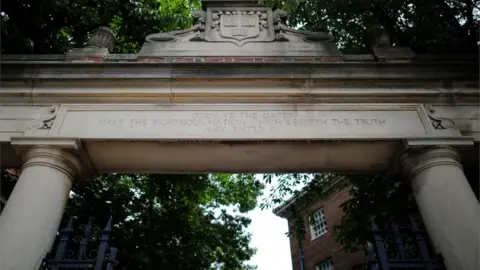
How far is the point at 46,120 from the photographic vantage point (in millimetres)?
5523

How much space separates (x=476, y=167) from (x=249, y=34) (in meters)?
4.25

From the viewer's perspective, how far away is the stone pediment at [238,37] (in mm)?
6566

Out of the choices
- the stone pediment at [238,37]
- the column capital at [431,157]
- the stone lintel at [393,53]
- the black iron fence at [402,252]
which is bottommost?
the black iron fence at [402,252]

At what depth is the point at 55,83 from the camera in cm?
582

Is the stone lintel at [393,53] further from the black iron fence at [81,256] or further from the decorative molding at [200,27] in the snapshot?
the black iron fence at [81,256]

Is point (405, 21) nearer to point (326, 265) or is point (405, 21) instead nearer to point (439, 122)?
point (439, 122)

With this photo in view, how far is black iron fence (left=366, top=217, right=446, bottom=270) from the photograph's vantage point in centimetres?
442

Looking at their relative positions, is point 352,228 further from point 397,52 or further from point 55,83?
point 55,83

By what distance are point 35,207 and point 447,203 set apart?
5015 millimetres

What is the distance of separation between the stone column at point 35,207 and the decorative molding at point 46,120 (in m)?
0.37

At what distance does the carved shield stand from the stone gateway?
778 millimetres

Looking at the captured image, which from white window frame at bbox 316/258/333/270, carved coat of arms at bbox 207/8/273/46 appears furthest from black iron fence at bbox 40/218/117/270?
white window frame at bbox 316/258/333/270

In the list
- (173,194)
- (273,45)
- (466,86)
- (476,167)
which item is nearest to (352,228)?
(476,167)

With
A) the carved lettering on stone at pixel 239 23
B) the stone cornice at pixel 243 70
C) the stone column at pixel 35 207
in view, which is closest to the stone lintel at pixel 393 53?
the stone cornice at pixel 243 70
